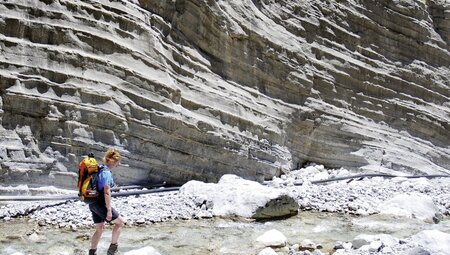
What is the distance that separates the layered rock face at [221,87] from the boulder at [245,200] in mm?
2120

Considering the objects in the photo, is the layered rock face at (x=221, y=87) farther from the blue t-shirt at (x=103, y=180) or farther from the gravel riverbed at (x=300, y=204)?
the blue t-shirt at (x=103, y=180)

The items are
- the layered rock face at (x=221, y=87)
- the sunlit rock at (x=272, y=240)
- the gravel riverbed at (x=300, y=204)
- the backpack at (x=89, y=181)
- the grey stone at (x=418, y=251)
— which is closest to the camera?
the backpack at (x=89, y=181)

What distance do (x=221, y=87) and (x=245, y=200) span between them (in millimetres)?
5377

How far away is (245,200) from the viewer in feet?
36.3

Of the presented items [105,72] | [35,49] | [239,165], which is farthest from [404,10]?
[35,49]

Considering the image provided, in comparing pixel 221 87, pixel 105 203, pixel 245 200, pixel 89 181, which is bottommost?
pixel 105 203

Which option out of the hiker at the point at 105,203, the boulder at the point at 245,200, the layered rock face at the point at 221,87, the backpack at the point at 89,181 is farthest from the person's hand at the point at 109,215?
the layered rock face at the point at 221,87

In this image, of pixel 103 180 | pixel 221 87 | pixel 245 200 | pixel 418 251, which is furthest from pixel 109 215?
pixel 221 87

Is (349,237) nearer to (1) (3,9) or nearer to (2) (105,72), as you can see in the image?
(2) (105,72)

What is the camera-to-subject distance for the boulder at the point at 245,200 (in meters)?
10.9

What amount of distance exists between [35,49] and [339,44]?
1255 centimetres

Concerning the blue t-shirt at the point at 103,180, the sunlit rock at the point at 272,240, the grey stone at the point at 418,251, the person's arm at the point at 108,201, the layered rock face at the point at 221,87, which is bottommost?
the sunlit rock at the point at 272,240

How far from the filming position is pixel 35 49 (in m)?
11.8

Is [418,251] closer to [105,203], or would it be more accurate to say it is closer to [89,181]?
[105,203]
